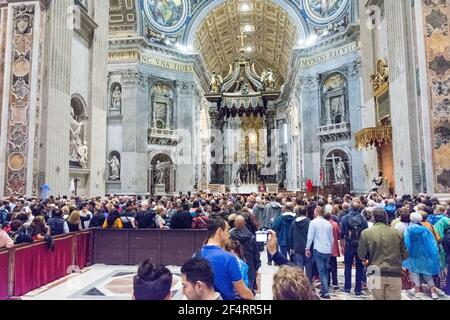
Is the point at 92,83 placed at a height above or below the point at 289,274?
above

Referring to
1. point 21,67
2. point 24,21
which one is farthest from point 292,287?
point 24,21

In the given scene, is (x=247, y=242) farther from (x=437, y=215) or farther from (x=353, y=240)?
(x=437, y=215)

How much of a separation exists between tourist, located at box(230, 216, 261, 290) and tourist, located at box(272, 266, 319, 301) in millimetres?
2453

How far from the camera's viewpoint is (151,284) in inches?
76.8

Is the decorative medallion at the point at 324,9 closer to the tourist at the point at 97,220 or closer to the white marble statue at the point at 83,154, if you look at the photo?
the white marble statue at the point at 83,154

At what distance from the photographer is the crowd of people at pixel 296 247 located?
2.13 metres

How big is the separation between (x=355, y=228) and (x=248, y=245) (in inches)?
72.2

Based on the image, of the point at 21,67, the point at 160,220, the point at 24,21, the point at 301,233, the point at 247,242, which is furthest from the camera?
the point at 24,21

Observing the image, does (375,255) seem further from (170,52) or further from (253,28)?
(253,28)

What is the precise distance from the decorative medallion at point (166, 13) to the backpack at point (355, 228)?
918 inches

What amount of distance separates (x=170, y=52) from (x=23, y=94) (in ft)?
50.9

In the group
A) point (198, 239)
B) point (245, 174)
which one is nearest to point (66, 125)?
point (198, 239)
